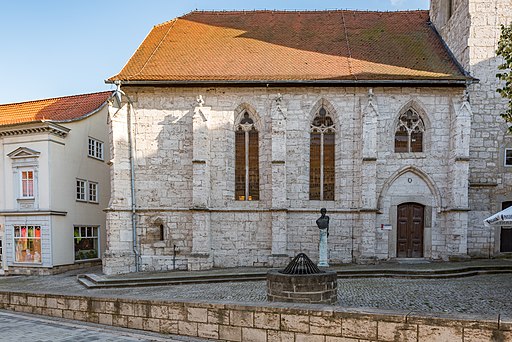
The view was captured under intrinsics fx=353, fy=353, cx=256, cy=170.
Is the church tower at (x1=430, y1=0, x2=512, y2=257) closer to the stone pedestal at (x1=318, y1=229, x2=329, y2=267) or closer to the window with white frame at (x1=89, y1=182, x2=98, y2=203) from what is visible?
the stone pedestal at (x1=318, y1=229, x2=329, y2=267)

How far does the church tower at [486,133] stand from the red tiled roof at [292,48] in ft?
3.82

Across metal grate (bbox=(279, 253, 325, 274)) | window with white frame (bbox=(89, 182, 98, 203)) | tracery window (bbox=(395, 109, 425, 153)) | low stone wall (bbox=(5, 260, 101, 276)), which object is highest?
tracery window (bbox=(395, 109, 425, 153))

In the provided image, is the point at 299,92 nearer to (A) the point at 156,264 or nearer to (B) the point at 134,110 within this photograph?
(B) the point at 134,110

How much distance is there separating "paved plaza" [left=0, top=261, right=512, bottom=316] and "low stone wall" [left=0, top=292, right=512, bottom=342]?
0.48 meters

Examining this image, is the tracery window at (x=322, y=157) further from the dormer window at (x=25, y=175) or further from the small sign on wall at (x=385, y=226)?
the dormer window at (x=25, y=175)

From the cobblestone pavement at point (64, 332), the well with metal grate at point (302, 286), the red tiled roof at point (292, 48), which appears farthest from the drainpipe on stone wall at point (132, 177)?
the well with metal grate at point (302, 286)

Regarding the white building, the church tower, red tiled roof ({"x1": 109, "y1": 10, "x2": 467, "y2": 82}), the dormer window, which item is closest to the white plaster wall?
the white building

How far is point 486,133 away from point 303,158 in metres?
8.27

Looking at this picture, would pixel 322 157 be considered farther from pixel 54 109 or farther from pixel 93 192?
pixel 54 109

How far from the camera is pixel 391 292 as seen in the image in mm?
10375

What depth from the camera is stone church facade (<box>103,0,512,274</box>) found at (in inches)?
606

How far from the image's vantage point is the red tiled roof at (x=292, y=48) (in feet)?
51.9

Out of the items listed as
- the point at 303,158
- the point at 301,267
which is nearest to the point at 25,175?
the point at 303,158

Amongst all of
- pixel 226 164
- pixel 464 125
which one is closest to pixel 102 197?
pixel 226 164
